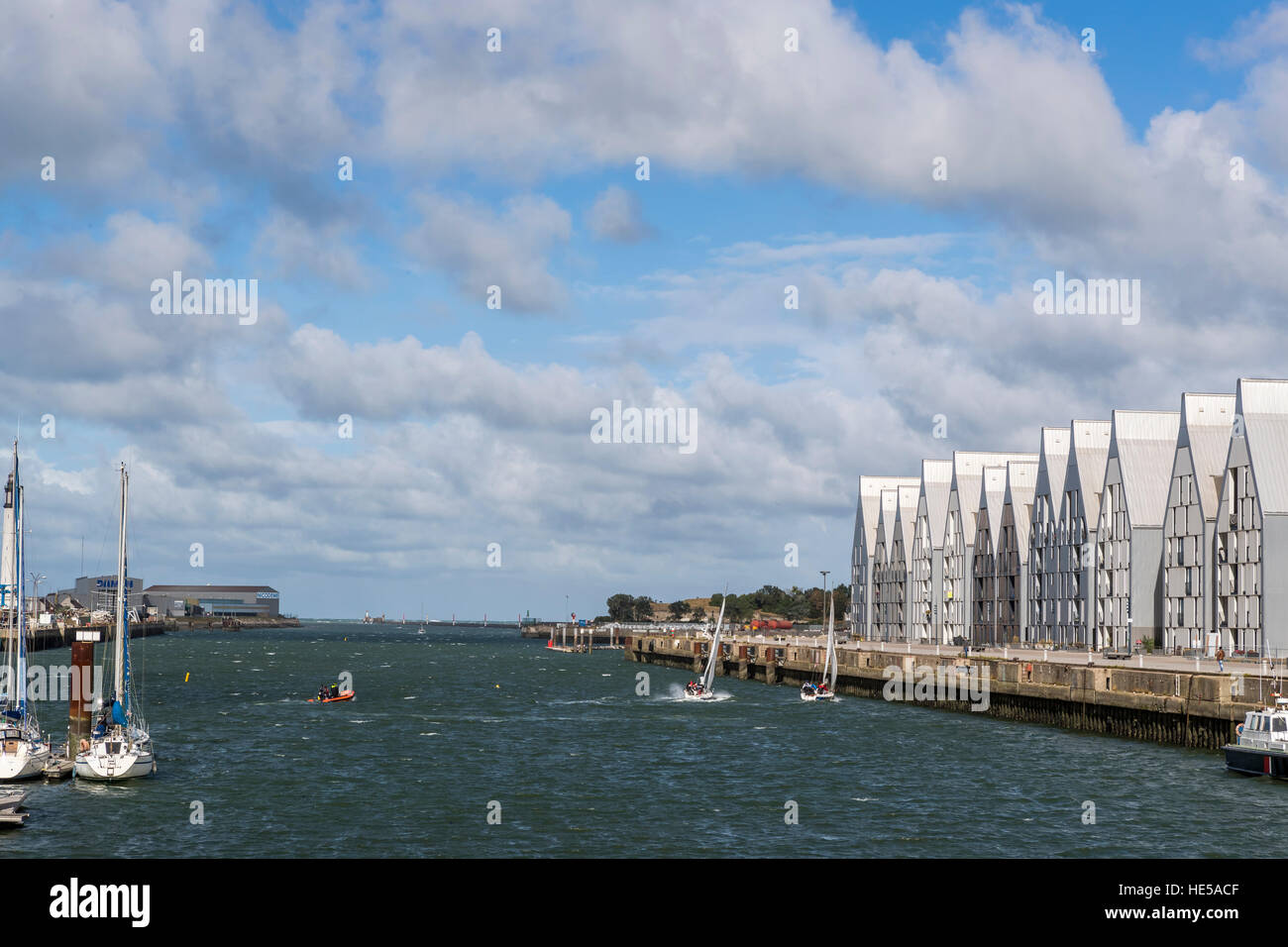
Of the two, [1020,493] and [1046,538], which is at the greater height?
[1020,493]

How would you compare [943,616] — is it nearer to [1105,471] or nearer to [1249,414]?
[1105,471]

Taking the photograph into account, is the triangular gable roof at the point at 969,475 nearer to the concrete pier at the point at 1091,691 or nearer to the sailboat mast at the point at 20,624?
the concrete pier at the point at 1091,691

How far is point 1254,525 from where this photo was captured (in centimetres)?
9738

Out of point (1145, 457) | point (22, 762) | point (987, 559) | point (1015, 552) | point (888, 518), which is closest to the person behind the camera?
point (22, 762)

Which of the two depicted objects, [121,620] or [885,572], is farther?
[885,572]

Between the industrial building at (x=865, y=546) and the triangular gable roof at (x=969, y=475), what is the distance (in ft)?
82.3

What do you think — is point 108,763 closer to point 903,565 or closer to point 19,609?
point 19,609

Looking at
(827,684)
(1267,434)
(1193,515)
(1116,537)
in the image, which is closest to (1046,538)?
(1116,537)

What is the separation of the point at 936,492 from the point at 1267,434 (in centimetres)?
6620

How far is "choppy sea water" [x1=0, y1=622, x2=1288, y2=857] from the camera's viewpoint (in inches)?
1618

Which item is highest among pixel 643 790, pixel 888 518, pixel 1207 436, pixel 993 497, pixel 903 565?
pixel 1207 436
